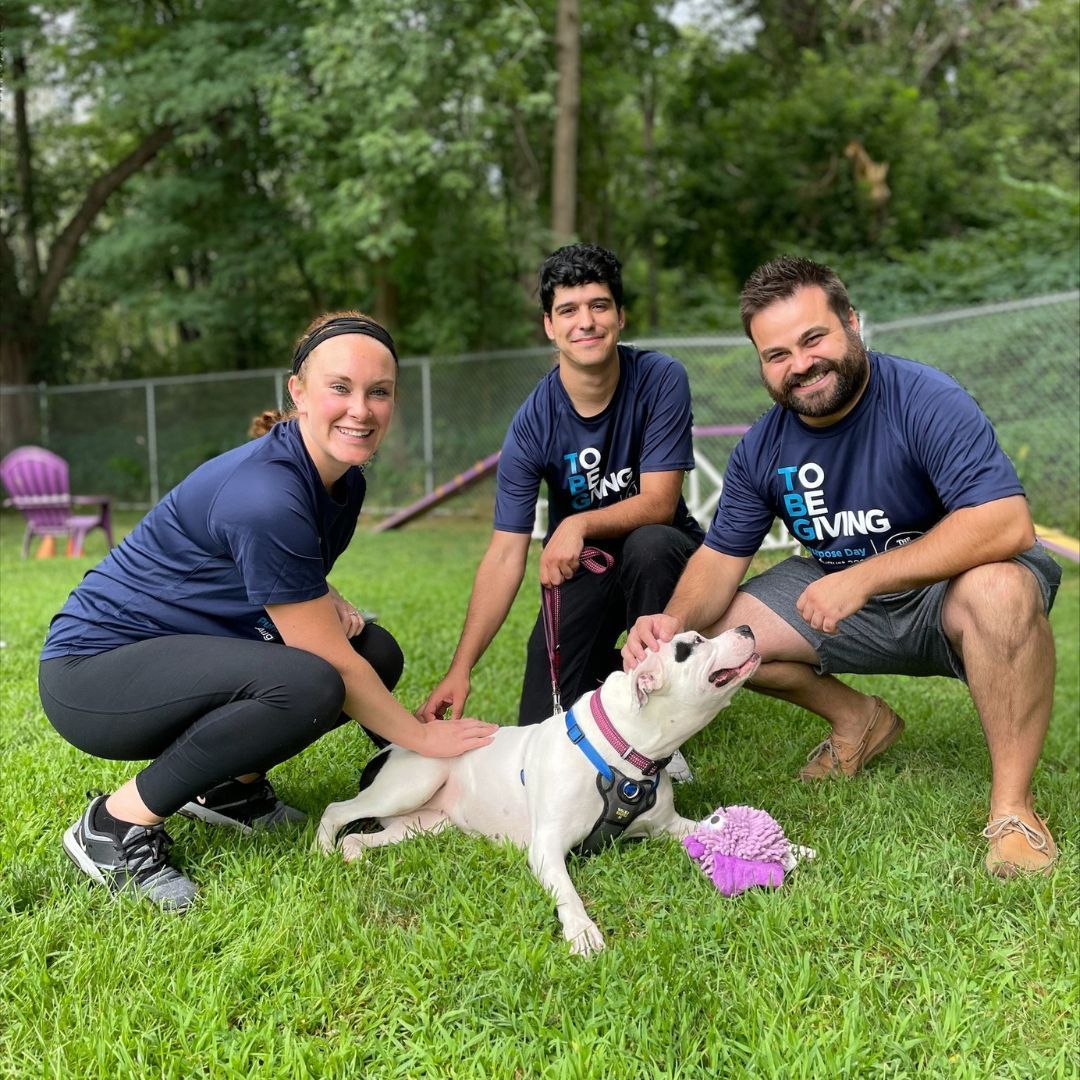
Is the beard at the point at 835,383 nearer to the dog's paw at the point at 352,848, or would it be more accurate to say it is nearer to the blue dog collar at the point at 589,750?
the blue dog collar at the point at 589,750

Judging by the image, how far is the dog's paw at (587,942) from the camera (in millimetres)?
2180

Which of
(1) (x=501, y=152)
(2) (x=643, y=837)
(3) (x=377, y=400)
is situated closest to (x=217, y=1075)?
(2) (x=643, y=837)

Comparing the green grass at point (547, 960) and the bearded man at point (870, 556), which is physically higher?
the bearded man at point (870, 556)

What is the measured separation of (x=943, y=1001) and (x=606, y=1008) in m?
0.64

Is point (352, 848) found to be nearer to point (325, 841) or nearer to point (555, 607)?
point (325, 841)

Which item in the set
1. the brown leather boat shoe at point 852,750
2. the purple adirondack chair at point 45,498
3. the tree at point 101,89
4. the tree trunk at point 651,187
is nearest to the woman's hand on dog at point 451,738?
the brown leather boat shoe at point 852,750

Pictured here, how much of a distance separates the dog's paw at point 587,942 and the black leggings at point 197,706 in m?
0.76

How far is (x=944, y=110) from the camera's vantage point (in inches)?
773

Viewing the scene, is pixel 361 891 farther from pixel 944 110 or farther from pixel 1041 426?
pixel 944 110

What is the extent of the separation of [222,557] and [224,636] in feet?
0.70

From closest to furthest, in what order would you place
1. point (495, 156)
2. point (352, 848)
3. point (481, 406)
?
point (352, 848), point (481, 406), point (495, 156)

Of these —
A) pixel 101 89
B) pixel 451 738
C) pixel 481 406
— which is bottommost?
pixel 481 406

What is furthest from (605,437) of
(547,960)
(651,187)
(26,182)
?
(26,182)

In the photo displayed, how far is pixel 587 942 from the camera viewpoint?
221 centimetres
